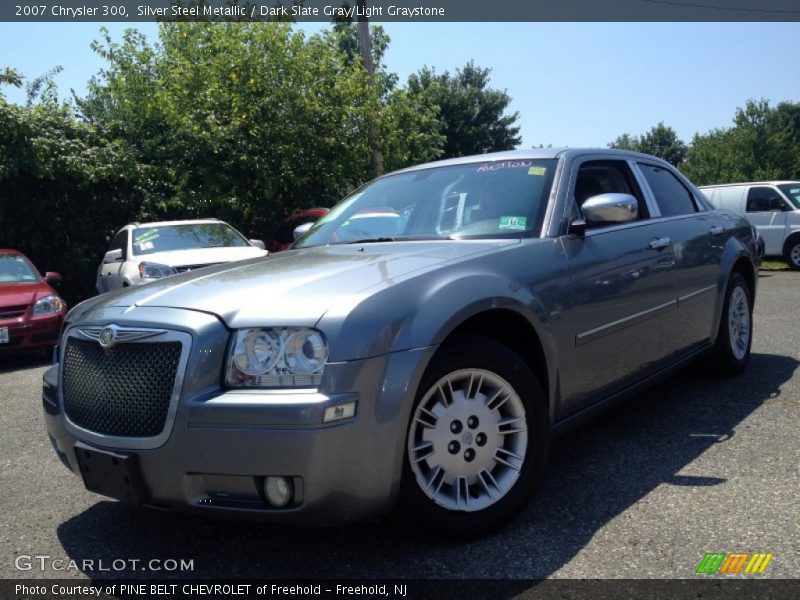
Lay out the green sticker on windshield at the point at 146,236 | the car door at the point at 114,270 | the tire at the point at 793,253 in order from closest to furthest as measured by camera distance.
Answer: the car door at the point at 114,270, the green sticker on windshield at the point at 146,236, the tire at the point at 793,253

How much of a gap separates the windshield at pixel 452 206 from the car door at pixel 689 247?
1097 millimetres

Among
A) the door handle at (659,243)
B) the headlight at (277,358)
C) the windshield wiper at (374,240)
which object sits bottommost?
the headlight at (277,358)

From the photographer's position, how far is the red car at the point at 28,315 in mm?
8734

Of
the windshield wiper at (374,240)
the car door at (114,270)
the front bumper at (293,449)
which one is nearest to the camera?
the front bumper at (293,449)

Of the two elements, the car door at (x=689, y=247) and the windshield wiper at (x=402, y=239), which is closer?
the windshield wiper at (x=402, y=239)

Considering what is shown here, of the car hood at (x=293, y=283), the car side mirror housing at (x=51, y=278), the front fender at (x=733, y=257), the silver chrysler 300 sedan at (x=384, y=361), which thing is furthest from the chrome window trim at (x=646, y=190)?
the car side mirror housing at (x=51, y=278)

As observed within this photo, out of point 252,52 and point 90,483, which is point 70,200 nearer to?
point 252,52

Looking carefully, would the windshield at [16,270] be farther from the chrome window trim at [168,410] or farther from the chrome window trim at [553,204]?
the chrome window trim at [553,204]

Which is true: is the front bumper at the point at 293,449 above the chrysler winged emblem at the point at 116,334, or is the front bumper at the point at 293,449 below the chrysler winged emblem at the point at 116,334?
below

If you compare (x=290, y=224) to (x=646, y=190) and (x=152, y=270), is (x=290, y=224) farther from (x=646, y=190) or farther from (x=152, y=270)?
(x=646, y=190)

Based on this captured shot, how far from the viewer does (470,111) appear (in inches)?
1620

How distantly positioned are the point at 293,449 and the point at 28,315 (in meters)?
7.43

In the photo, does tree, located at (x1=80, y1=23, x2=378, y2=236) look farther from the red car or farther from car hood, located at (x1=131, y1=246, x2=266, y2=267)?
the red car

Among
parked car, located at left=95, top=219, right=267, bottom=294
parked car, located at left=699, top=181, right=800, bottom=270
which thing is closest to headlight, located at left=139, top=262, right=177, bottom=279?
parked car, located at left=95, top=219, right=267, bottom=294
